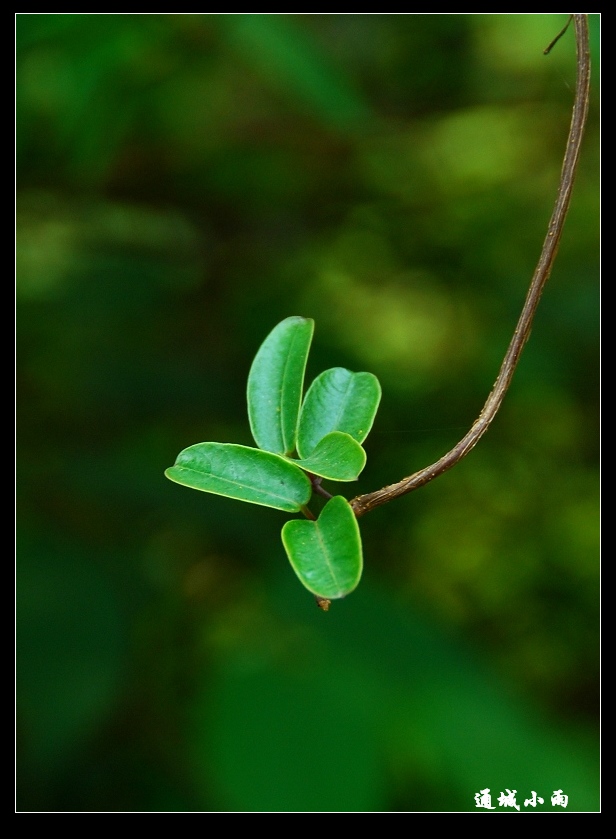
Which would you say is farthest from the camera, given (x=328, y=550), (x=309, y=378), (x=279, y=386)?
(x=309, y=378)

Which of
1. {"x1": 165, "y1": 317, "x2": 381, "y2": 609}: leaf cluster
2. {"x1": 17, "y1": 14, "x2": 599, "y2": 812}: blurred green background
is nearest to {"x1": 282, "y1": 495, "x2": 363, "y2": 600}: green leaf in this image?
{"x1": 165, "y1": 317, "x2": 381, "y2": 609}: leaf cluster

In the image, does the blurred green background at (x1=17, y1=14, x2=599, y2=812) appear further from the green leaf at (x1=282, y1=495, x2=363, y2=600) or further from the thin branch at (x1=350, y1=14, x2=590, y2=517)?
the green leaf at (x1=282, y1=495, x2=363, y2=600)

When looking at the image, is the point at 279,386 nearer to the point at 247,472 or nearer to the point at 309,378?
the point at 247,472

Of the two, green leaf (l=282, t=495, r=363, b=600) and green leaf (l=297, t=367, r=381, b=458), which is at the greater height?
green leaf (l=297, t=367, r=381, b=458)

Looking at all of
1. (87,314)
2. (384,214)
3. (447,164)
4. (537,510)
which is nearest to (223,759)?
(87,314)

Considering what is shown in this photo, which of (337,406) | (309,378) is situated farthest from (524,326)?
(309,378)

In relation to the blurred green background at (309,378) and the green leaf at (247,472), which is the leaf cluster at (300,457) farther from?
the blurred green background at (309,378)

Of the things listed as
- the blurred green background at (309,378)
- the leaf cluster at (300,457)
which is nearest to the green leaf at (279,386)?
the leaf cluster at (300,457)

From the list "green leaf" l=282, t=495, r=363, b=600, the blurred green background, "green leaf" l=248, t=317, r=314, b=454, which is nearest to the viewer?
"green leaf" l=282, t=495, r=363, b=600
